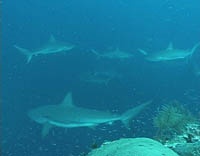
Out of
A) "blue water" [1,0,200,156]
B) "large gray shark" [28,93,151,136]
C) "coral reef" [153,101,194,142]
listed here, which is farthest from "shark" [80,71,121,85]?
"coral reef" [153,101,194,142]

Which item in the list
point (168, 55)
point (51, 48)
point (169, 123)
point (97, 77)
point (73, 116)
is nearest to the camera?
point (169, 123)

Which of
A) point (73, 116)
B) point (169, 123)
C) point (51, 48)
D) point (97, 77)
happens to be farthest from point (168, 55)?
point (169, 123)

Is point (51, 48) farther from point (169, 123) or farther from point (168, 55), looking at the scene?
point (169, 123)

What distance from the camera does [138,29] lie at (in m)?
30.0

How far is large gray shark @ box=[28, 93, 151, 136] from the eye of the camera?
858 centimetres

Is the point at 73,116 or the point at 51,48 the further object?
the point at 51,48

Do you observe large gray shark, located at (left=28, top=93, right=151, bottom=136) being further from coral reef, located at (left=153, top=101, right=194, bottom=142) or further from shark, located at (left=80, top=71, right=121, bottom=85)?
shark, located at (left=80, top=71, right=121, bottom=85)

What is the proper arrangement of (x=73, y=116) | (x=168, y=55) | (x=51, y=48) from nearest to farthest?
(x=73, y=116) → (x=51, y=48) → (x=168, y=55)

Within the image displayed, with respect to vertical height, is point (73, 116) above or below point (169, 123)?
below

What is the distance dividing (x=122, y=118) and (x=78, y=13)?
82.1ft

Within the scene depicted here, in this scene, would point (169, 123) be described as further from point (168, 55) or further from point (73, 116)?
point (168, 55)

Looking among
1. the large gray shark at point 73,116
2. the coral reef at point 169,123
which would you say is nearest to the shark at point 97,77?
the large gray shark at point 73,116

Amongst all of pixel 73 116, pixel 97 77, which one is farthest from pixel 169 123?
pixel 97 77

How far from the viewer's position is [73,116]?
29.9 ft
